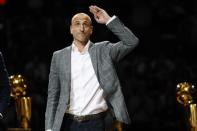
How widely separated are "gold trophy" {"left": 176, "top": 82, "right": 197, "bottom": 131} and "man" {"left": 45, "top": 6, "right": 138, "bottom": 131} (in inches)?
26.2

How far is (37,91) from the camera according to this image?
5047 mm

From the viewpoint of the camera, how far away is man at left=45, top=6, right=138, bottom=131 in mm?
3285

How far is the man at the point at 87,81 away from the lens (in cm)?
329

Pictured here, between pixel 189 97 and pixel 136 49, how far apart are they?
4.87 ft

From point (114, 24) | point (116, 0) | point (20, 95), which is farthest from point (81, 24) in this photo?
point (116, 0)

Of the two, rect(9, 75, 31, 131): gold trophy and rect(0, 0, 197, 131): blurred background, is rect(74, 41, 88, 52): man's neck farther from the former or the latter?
rect(0, 0, 197, 131): blurred background

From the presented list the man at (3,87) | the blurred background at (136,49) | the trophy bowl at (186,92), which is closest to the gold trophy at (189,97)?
the trophy bowl at (186,92)

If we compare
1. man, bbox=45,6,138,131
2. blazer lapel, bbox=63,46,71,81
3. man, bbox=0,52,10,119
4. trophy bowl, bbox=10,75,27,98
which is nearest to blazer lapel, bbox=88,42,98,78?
man, bbox=45,6,138,131

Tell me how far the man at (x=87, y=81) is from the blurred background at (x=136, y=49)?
1.52 m

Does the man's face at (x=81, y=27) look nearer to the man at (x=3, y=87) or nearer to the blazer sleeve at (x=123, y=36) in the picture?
the blazer sleeve at (x=123, y=36)

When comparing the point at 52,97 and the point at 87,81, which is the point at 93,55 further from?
the point at 52,97

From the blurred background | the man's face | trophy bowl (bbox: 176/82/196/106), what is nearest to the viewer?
the man's face

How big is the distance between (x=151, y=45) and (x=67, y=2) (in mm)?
736

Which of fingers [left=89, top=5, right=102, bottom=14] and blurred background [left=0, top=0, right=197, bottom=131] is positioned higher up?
fingers [left=89, top=5, right=102, bottom=14]
